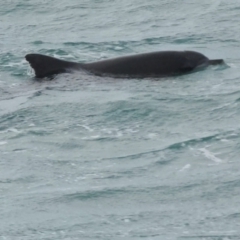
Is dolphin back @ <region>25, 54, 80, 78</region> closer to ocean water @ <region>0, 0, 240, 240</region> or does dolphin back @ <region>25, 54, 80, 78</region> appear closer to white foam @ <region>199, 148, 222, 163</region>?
ocean water @ <region>0, 0, 240, 240</region>

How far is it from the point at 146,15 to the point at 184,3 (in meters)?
1.36

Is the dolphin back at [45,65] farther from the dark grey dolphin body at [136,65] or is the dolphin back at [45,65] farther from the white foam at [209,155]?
the white foam at [209,155]

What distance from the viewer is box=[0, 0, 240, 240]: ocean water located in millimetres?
10500

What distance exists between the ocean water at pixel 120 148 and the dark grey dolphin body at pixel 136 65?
0.93 ft

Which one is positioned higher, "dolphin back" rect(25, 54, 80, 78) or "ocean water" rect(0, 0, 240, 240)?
"dolphin back" rect(25, 54, 80, 78)

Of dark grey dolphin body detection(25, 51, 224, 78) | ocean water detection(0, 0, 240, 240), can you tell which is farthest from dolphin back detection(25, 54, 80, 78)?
ocean water detection(0, 0, 240, 240)

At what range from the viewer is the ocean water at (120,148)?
34.4 feet

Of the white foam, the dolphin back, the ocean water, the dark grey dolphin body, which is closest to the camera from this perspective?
the ocean water

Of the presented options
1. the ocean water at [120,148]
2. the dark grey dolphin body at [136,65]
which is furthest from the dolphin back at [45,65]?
the ocean water at [120,148]

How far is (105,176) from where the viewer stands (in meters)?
12.0

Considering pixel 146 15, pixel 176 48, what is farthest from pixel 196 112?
pixel 146 15

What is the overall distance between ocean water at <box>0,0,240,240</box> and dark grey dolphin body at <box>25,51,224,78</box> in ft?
0.93

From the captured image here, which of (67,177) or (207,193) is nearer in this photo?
(207,193)

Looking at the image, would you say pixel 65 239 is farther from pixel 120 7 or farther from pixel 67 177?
pixel 120 7
